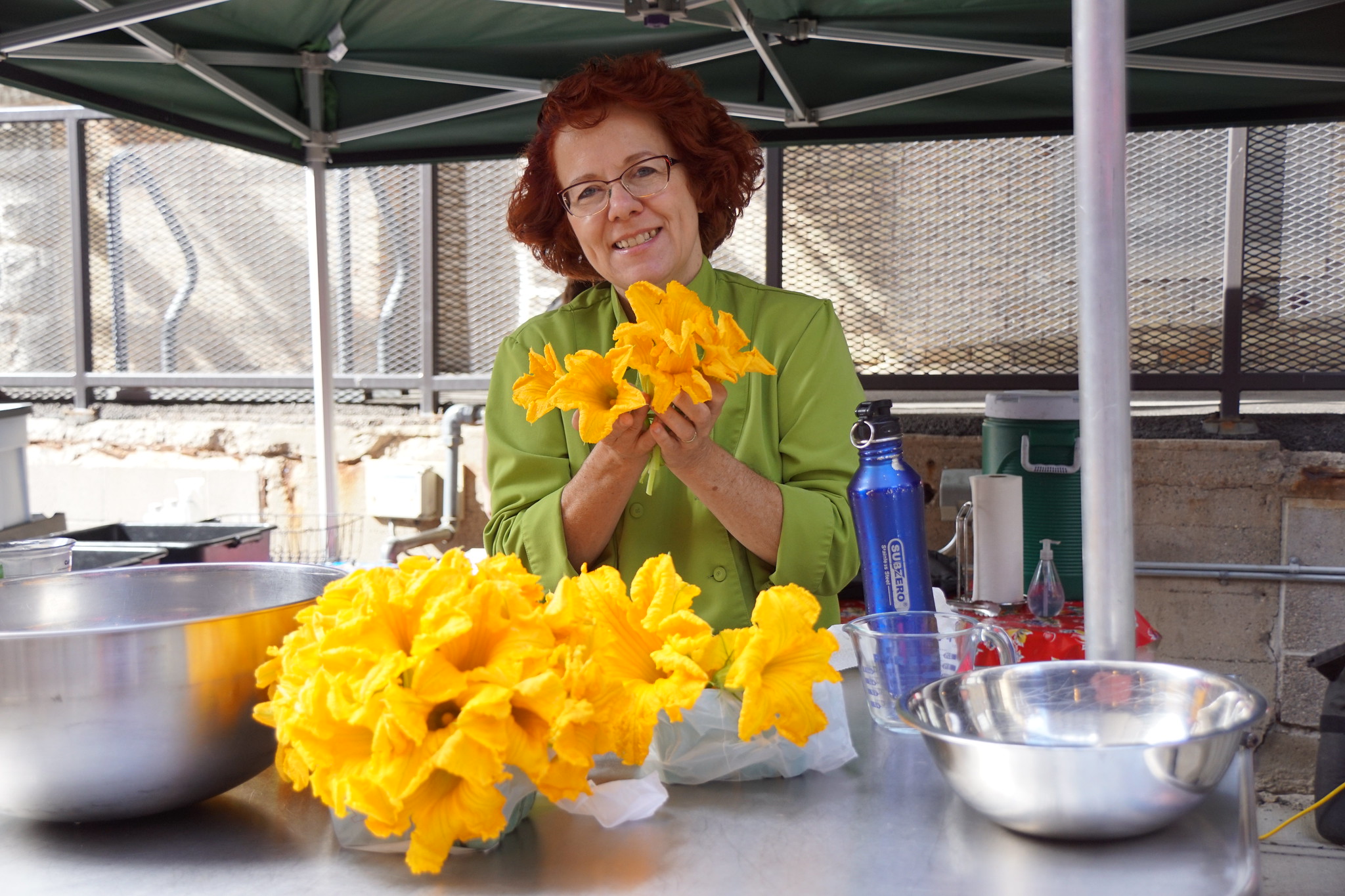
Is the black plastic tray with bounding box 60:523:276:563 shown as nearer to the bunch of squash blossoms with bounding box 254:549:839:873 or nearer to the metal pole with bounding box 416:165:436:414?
the metal pole with bounding box 416:165:436:414

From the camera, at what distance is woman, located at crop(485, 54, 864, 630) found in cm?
162

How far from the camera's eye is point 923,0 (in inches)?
96.6

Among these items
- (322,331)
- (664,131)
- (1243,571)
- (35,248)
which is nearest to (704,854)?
(664,131)

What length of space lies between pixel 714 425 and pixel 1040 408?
7.14 ft

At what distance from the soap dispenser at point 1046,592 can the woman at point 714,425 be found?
4.44ft

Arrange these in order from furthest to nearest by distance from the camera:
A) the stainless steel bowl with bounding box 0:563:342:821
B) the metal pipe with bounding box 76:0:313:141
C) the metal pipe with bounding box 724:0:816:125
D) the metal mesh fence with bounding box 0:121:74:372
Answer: the metal mesh fence with bounding box 0:121:74:372, the metal pipe with bounding box 76:0:313:141, the metal pipe with bounding box 724:0:816:125, the stainless steel bowl with bounding box 0:563:342:821

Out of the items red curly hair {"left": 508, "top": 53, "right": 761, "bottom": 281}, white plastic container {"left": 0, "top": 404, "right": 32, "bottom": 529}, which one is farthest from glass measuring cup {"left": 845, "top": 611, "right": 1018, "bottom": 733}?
white plastic container {"left": 0, "top": 404, "right": 32, "bottom": 529}

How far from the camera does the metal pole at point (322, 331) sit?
11.2 ft

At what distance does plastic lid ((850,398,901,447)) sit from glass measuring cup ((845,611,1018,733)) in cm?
49

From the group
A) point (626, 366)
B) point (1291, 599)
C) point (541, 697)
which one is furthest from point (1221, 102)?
point (541, 697)

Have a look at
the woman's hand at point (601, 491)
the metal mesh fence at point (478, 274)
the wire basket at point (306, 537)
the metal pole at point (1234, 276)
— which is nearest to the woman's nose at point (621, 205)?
the woman's hand at point (601, 491)

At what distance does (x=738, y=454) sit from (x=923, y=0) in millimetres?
1350

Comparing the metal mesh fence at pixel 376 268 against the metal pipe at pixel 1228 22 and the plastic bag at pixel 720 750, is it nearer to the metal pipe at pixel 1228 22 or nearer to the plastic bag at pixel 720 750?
the metal pipe at pixel 1228 22

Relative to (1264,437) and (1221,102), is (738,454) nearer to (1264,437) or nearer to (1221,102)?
(1221,102)
